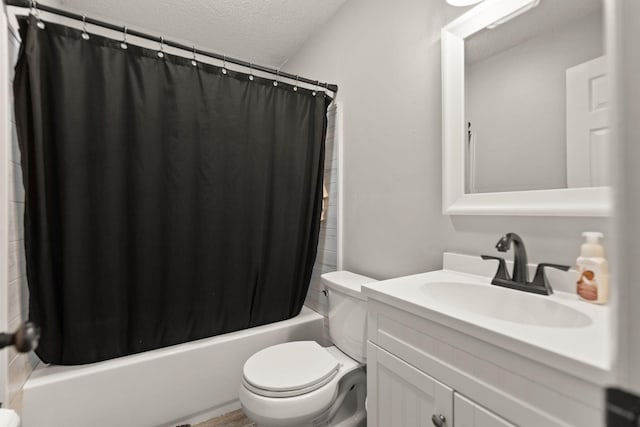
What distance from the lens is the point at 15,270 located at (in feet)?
3.69

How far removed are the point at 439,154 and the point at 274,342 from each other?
135 cm

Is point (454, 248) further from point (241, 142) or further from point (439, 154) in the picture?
point (241, 142)

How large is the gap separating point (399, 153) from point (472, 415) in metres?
1.07

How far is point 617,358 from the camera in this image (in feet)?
0.73

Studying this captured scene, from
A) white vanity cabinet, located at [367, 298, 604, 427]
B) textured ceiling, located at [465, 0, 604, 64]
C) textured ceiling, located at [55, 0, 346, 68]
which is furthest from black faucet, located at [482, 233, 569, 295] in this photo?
textured ceiling, located at [55, 0, 346, 68]

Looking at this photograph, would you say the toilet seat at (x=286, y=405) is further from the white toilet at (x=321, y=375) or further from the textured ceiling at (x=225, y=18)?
the textured ceiling at (x=225, y=18)

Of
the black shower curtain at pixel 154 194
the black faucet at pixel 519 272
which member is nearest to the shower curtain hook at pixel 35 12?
the black shower curtain at pixel 154 194

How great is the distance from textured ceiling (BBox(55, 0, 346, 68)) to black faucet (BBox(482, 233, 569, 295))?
5.47 feet

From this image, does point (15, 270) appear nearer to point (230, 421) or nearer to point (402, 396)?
point (230, 421)

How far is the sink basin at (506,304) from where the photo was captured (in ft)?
2.59

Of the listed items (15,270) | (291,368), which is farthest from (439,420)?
(15,270)

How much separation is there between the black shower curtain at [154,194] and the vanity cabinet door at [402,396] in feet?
3.03

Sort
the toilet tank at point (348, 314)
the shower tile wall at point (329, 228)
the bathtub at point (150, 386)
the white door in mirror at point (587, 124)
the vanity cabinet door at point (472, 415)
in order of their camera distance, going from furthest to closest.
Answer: the shower tile wall at point (329, 228) → the toilet tank at point (348, 314) → the bathtub at point (150, 386) → the white door in mirror at point (587, 124) → the vanity cabinet door at point (472, 415)

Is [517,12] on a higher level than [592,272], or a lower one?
higher
